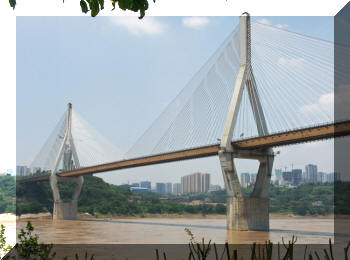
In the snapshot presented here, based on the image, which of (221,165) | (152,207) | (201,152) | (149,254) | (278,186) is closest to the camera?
(149,254)

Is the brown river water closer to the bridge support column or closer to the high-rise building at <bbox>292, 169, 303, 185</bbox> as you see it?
the bridge support column

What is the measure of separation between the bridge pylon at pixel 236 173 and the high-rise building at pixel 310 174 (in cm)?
8314

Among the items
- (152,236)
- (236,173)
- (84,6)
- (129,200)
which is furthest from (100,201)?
(84,6)

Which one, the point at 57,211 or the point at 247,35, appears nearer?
the point at 247,35

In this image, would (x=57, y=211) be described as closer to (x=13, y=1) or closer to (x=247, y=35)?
(x=247, y=35)

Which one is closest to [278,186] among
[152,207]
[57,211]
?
[152,207]

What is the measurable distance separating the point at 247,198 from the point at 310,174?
9258cm

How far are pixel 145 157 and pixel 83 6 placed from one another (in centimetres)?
4266

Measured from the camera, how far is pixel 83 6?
130 inches

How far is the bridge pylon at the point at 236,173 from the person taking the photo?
3694 cm

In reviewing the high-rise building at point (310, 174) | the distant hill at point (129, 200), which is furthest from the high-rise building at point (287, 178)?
the distant hill at point (129, 200)

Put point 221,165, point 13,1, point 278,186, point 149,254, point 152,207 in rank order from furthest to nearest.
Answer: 1. point 278,186
2. point 152,207
3. point 221,165
4. point 149,254
5. point 13,1

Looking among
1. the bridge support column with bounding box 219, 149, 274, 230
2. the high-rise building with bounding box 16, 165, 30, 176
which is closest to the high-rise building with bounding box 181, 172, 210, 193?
the high-rise building with bounding box 16, 165, 30, 176

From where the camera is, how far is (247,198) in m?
37.3
